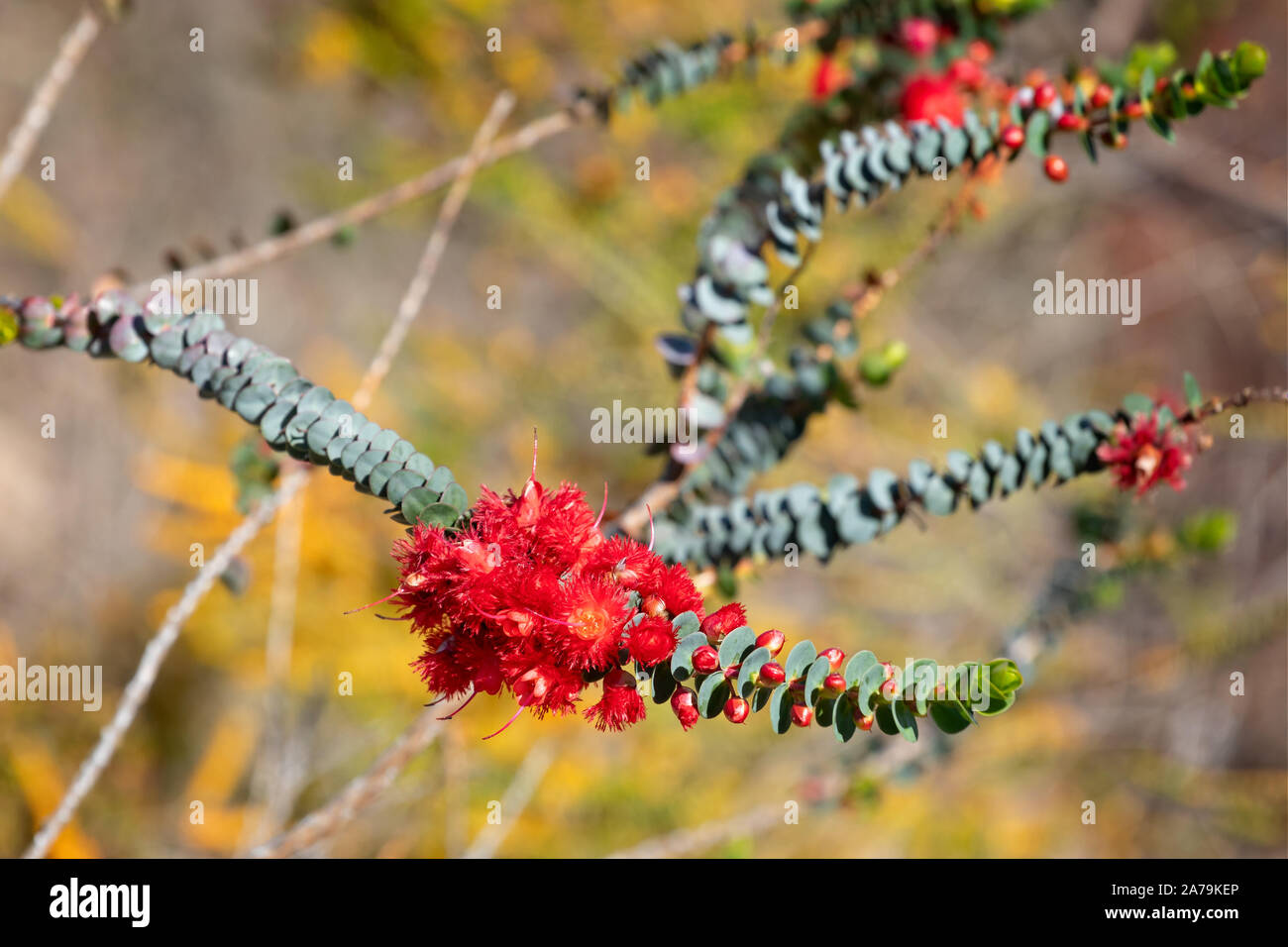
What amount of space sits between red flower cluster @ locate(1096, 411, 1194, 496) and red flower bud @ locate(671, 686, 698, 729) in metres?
0.30

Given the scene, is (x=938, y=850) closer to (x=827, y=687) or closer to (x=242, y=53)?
(x=827, y=687)

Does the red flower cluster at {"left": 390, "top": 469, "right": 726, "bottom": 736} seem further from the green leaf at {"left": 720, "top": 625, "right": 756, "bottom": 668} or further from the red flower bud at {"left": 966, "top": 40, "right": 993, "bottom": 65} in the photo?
the red flower bud at {"left": 966, "top": 40, "right": 993, "bottom": 65}

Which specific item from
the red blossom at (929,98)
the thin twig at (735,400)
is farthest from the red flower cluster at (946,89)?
the thin twig at (735,400)

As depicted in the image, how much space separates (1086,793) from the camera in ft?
6.82

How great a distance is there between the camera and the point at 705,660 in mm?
359

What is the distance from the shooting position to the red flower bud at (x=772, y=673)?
365 mm

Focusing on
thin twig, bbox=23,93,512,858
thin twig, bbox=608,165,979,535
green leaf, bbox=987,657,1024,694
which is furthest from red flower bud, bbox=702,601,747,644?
thin twig, bbox=23,93,512,858

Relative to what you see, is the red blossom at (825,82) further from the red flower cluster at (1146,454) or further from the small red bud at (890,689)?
the small red bud at (890,689)

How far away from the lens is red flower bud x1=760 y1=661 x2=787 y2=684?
0.36 metres

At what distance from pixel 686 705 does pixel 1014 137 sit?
0.42 meters

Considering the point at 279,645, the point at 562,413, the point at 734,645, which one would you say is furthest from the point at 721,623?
the point at 562,413

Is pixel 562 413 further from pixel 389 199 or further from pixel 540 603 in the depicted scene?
pixel 540 603

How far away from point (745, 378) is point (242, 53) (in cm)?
217
